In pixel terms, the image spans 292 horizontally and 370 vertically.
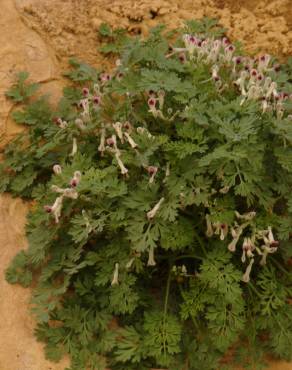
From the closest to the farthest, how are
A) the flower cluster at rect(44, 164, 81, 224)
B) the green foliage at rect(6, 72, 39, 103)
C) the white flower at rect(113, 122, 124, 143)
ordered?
the flower cluster at rect(44, 164, 81, 224), the white flower at rect(113, 122, 124, 143), the green foliage at rect(6, 72, 39, 103)

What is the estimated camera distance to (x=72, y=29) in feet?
12.7

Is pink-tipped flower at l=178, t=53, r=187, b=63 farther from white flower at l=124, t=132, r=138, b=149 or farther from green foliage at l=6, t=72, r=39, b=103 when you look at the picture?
green foliage at l=6, t=72, r=39, b=103

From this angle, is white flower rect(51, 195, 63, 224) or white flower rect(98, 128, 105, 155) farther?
white flower rect(98, 128, 105, 155)

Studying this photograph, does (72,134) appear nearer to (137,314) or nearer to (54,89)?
(54,89)

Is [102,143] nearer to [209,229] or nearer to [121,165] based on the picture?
[121,165]

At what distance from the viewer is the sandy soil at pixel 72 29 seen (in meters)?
3.54

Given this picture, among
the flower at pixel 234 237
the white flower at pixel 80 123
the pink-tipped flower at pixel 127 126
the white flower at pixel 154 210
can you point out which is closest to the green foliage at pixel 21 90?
the white flower at pixel 80 123

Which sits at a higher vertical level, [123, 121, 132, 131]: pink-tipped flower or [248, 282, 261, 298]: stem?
[123, 121, 132, 131]: pink-tipped flower

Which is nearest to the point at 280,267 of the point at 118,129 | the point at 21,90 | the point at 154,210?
the point at 154,210

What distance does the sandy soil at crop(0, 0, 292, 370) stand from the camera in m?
3.54

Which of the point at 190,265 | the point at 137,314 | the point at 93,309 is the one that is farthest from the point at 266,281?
the point at 93,309

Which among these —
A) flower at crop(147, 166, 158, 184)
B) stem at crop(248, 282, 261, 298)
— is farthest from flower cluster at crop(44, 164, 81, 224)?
stem at crop(248, 282, 261, 298)

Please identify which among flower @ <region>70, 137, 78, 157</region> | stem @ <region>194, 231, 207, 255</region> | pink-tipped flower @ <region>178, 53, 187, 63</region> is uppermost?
pink-tipped flower @ <region>178, 53, 187, 63</region>

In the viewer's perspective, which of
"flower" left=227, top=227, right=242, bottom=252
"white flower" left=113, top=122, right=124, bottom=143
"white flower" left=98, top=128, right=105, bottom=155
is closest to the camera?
"flower" left=227, top=227, right=242, bottom=252
